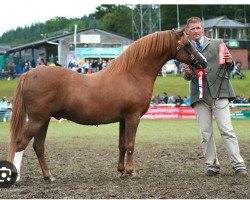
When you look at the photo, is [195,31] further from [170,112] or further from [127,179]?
[170,112]

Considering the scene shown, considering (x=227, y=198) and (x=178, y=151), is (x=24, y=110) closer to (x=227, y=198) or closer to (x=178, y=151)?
(x=227, y=198)

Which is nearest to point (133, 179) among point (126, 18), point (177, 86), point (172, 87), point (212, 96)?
point (212, 96)

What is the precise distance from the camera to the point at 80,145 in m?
15.1

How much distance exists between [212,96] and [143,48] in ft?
4.79

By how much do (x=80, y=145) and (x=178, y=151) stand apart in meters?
3.09

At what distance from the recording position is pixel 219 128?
30.4 ft

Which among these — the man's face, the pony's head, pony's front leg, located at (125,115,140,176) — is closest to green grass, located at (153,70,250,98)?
the man's face

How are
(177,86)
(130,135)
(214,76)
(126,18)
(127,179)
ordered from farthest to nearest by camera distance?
(126,18)
(177,86)
(214,76)
(130,135)
(127,179)

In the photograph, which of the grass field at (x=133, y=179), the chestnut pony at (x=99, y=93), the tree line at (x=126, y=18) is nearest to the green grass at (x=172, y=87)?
the tree line at (x=126, y=18)

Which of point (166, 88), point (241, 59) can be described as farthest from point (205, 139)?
point (241, 59)

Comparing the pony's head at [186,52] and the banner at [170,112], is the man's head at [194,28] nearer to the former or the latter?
the pony's head at [186,52]

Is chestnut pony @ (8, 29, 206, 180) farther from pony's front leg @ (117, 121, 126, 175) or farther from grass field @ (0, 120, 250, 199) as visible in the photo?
grass field @ (0, 120, 250, 199)

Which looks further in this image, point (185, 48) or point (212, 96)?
point (212, 96)

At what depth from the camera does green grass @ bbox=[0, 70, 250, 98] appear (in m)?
44.0
